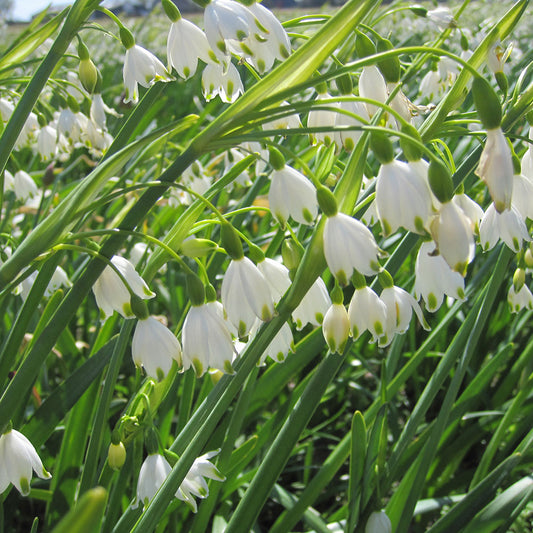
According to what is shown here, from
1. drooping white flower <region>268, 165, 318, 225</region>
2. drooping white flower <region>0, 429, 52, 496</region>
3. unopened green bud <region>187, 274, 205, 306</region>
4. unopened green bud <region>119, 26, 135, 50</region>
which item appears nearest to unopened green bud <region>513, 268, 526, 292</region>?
drooping white flower <region>268, 165, 318, 225</region>

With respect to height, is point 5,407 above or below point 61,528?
below

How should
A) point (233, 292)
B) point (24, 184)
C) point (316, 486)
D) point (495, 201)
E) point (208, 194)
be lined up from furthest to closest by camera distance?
point (24, 184) → point (316, 486) → point (208, 194) → point (233, 292) → point (495, 201)

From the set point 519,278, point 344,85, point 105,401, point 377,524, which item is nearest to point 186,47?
point 344,85

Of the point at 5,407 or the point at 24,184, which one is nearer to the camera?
the point at 5,407

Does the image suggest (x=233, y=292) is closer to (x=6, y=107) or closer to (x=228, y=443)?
(x=228, y=443)

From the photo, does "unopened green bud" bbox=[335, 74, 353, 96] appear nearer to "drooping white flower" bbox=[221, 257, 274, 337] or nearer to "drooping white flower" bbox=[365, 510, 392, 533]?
"drooping white flower" bbox=[221, 257, 274, 337]

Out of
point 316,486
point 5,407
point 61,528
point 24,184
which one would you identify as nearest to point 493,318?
point 316,486
